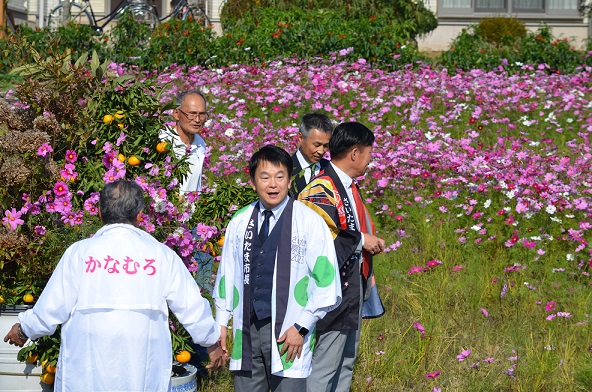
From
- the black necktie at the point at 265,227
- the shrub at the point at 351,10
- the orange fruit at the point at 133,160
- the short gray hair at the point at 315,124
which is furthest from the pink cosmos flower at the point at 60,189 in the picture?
the shrub at the point at 351,10

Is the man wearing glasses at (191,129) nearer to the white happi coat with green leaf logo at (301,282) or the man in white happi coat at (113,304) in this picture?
the white happi coat with green leaf logo at (301,282)

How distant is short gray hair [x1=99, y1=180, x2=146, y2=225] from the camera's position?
13.5 ft

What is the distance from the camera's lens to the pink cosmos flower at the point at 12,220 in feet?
17.4

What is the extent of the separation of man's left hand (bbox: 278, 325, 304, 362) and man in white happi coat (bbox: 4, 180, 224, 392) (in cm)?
59

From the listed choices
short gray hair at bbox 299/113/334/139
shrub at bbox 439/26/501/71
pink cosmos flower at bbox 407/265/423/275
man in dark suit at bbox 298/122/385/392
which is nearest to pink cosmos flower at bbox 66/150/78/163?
man in dark suit at bbox 298/122/385/392

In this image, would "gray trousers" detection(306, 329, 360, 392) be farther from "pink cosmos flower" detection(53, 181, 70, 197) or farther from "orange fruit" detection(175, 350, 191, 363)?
"pink cosmos flower" detection(53, 181, 70, 197)

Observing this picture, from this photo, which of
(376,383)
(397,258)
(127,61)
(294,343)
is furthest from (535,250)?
(127,61)

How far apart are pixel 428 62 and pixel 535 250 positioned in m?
6.59

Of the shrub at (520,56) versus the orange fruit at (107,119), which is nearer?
the orange fruit at (107,119)

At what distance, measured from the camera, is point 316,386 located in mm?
5016

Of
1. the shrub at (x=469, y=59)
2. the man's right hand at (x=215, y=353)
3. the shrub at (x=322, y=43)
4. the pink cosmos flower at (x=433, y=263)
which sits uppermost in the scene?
the shrub at (x=322, y=43)

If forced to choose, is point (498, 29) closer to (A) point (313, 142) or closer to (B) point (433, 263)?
(B) point (433, 263)

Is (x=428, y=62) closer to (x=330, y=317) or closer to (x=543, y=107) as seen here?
(x=543, y=107)

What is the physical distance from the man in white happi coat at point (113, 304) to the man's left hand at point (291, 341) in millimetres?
593
